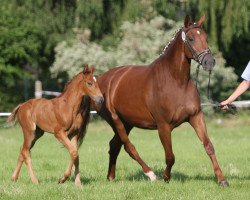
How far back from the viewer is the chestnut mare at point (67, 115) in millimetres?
11039

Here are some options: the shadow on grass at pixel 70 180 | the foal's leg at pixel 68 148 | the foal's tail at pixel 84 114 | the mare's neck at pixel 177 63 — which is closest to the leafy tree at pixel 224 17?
the shadow on grass at pixel 70 180

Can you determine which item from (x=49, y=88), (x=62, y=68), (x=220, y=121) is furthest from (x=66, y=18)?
(x=220, y=121)

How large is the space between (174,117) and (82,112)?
1327 millimetres

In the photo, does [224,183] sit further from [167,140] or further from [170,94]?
[170,94]

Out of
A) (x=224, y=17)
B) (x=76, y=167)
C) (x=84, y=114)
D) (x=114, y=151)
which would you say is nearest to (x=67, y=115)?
(x=84, y=114)

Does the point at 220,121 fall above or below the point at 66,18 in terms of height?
below

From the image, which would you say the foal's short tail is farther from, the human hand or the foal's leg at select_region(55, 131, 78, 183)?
the human hand

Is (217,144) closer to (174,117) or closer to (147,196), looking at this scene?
(174,117)

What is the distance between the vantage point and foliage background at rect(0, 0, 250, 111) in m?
31.7

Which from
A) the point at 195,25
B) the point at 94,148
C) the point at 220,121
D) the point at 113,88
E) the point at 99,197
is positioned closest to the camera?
the point at 99,197

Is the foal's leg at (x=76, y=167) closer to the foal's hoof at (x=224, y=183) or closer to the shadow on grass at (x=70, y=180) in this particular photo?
the shadow on grass at (x=70, y=180)

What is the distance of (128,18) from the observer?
32.4m

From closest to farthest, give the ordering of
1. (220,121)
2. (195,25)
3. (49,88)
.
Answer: (195,25)
(220,121)
(49,88)

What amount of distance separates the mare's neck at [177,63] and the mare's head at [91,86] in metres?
1.00
